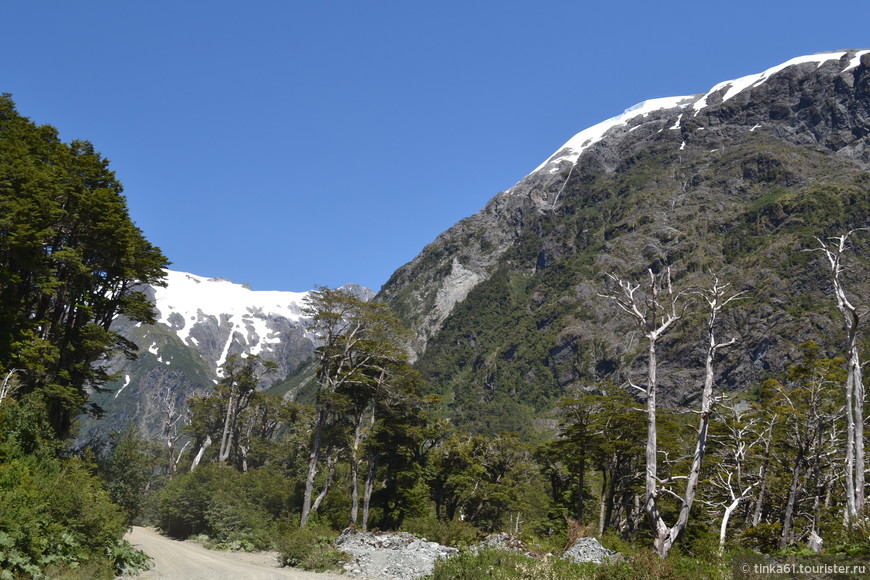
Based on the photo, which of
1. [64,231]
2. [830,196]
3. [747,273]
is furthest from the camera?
[830,196]

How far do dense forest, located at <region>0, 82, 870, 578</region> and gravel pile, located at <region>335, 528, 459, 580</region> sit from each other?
1.13 metres

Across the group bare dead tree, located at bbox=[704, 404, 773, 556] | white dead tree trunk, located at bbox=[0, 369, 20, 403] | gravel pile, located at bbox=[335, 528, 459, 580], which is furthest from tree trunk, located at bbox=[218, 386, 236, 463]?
bare dead tree, located at bbox=[704, 404, 773, 556]

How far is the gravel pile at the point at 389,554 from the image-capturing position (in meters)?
20.0

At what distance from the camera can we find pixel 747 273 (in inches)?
5527

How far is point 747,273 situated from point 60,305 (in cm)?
15179

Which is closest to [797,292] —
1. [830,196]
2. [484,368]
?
[830,196]

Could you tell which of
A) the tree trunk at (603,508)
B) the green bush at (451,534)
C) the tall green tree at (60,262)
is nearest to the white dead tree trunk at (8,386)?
the tall green tree at (60,262)

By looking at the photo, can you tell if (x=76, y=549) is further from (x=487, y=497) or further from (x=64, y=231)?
(x=487, y=497)

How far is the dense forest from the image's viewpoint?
43.4 feet

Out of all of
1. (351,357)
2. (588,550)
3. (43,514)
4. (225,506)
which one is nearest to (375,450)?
(351,357)

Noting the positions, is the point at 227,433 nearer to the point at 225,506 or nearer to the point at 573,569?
the point at 225,506

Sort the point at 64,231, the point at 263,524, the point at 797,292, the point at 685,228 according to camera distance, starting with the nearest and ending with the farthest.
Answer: the point at 64,231
the point at 263,524
the point at 797,292
the point at 685,228

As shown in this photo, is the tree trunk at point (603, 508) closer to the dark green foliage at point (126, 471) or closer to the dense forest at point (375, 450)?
the dense forest at point (375, 450)

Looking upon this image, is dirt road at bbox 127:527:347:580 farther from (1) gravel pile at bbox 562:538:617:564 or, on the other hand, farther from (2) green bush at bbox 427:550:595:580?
(1) gravel pile at bbox 562:538:617:564
